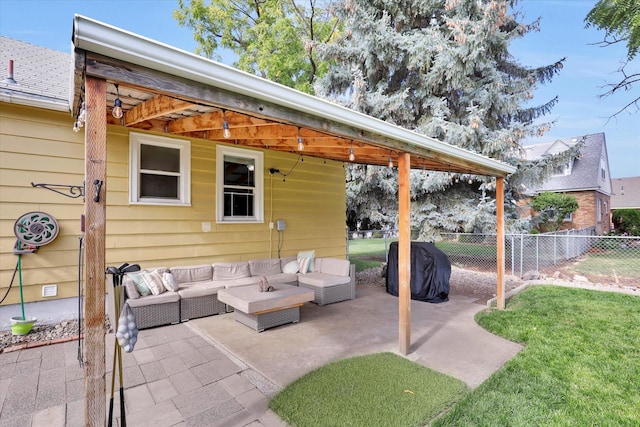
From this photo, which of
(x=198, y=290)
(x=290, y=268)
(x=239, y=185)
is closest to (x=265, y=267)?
(x=290, y=268)

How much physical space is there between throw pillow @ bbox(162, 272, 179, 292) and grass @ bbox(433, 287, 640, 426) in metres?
3.71

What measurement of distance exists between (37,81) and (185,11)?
27.0ft

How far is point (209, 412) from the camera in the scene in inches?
94.9

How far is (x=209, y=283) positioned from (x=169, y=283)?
0.64 m

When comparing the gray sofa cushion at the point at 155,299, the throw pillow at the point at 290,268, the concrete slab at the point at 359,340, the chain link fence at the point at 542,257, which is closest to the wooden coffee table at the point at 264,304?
A: the concrete slab at the point at 359,340

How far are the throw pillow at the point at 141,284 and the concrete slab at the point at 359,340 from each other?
809 mm

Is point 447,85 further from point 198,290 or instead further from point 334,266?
point 198,290

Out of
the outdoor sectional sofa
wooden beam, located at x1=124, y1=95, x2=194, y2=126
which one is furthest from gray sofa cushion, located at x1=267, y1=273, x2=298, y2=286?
wooden beam, located at x1=124, y1=95, x2=194, y2=126

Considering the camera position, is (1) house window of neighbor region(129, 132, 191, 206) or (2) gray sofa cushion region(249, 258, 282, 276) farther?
(2) gray sofa cushion region(249, 258, 282, 276)

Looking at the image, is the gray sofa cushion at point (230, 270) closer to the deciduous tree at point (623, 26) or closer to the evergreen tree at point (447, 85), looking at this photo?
the evergreen tree at point (447, 85)

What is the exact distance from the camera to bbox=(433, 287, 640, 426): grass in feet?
7.84

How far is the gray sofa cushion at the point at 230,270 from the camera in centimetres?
527

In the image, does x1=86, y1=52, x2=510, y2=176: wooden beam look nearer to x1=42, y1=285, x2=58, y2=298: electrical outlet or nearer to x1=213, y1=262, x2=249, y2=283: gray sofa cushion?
x1=213, y1=262, x2=249, y2=283: gray sofa cushion

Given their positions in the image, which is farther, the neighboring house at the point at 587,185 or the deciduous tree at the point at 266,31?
the neighboring house at the point at 587,185
